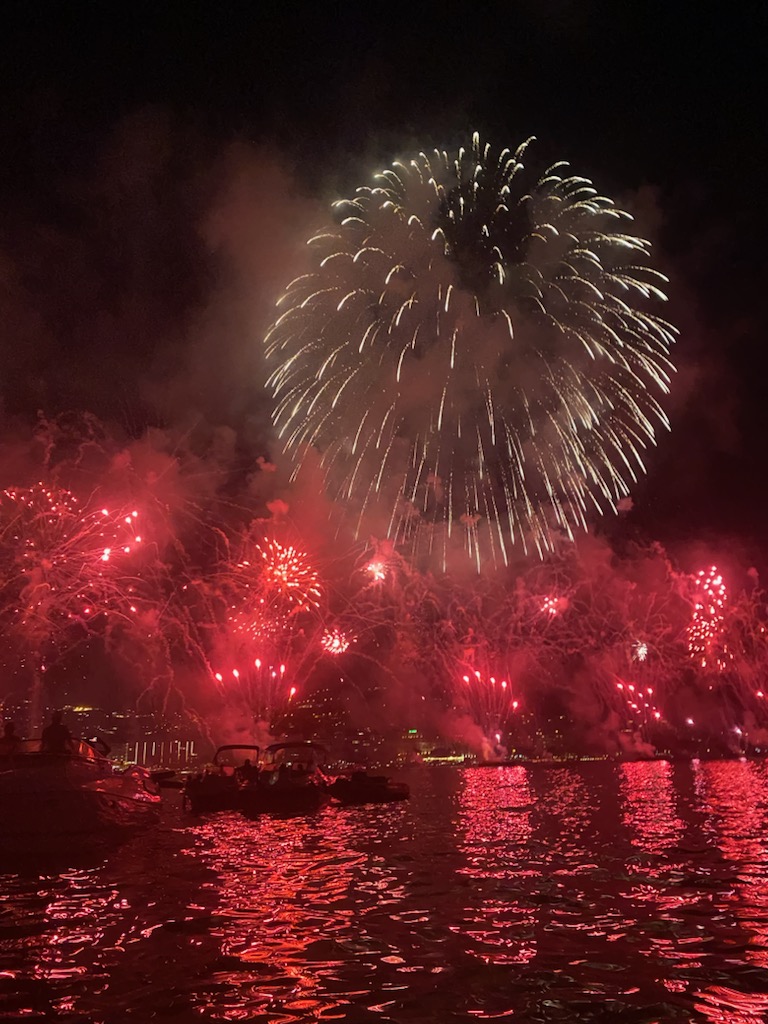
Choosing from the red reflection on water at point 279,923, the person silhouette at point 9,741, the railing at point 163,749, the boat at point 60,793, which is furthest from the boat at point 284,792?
the railing at point 163,749

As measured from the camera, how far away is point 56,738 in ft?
68.0

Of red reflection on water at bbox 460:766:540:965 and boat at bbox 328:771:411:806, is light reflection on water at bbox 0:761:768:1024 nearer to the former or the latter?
red reflection on water at bbox 460:766:540:965

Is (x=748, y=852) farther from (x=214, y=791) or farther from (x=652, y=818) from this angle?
(x=214, y=791)

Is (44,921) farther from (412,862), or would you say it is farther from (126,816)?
(126,816)

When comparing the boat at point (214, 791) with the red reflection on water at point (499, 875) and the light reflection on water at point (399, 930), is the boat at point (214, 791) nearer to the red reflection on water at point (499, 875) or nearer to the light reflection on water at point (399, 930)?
the red reflection on water at point (499, 875)

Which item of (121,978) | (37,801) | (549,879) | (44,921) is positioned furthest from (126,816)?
(121,978)

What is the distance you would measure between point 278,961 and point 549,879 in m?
6.91

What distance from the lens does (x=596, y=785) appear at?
46938 mm

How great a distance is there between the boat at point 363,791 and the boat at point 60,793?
17.3 metres

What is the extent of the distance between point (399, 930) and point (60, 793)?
1151cm

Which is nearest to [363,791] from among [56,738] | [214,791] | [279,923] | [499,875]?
[214,791]

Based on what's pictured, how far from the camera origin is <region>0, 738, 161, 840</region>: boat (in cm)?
1852

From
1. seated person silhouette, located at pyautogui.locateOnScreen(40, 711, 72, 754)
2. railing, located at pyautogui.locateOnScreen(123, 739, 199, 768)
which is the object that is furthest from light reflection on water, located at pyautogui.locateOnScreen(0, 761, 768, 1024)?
railing, located at pyautogui.locateOnScreen(123, 739, 199, 768)

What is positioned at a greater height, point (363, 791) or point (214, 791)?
point (214, 791)
